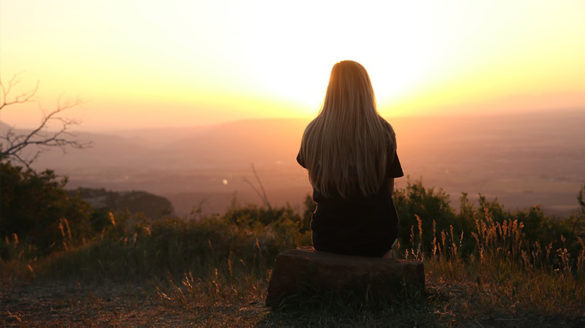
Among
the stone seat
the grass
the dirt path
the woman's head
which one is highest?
the woman's head

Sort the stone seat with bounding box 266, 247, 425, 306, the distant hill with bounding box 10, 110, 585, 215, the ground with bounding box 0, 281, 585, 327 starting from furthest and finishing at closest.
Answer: the distant hill with bounding box 10, 110, 585, 215 → the stone seat with bounding box 266, 247, 425, 306 → the ground with bounding box 0, 281, 585, 327

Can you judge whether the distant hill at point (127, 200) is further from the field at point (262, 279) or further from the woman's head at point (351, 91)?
the woman's head at point (351, 91)

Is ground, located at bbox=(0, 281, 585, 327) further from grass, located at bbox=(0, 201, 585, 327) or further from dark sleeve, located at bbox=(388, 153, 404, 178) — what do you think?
dark sleeve, located at bbox=(388, 153, 404, 178)

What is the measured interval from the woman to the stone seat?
0.81 ft

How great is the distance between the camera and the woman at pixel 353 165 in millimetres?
3453

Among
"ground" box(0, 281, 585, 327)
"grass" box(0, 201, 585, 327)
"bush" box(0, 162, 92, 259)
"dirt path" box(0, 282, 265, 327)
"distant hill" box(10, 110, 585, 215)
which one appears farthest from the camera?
"distant hill" box(10, 110, 585, 215)

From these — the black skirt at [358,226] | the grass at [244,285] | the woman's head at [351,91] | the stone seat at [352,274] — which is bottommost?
the grass at [244,285]

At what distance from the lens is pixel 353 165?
3492mm

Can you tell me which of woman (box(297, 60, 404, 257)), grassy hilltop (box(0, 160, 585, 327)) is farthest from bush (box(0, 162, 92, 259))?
woman (box(297, 60, 404, 257))

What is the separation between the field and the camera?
3.27 metres

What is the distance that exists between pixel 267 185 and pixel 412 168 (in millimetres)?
19328

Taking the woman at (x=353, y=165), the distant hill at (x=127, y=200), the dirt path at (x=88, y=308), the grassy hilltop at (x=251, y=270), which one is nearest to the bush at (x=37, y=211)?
the grassy hilltop at (x=251, y=270)

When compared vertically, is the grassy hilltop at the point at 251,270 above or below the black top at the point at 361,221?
below

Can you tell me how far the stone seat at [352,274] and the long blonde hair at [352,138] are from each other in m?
0.58
